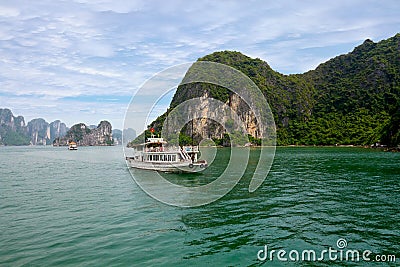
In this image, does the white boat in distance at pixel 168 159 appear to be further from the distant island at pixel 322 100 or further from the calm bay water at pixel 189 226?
the distant island at pixel 322 100

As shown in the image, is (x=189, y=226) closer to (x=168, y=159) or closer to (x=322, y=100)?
(x=168, y=159)

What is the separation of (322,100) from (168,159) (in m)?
158

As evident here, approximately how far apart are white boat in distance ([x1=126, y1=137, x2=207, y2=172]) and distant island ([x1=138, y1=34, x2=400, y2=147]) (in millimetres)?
70261

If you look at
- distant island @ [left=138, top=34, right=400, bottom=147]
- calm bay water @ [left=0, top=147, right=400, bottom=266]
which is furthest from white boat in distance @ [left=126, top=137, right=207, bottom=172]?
distant island @ [left=138, top=34, right=400, bottom=147]

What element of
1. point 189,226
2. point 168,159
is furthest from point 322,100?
point 189,226

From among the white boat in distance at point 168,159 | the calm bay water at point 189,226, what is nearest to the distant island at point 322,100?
the white boat in distance at point 168,159

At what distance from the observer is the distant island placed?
141125mm

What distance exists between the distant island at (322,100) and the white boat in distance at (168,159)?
7026cm

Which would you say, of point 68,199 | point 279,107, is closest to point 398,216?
point 68,199

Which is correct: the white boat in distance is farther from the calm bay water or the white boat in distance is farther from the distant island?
the distant island

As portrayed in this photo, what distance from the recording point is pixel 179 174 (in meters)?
39.6

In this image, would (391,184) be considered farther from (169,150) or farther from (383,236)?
(169,150)

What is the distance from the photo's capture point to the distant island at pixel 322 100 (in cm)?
14112

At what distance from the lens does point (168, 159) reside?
4125cm
